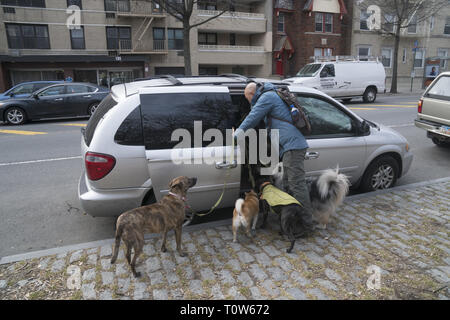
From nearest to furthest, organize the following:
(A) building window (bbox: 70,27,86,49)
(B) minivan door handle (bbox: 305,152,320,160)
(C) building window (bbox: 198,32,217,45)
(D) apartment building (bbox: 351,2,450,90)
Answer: (B) minivan door handle (bbox: 305,152,320,160) < (A) building window (bbox: 70,27,86,49) < (C) building window (bbox: 198,32,217,45) < (D) apartment building (bbox: 351,2,450,90)

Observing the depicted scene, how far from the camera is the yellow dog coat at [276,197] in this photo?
3.84m

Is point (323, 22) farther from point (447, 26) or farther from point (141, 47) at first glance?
point (141, 47)

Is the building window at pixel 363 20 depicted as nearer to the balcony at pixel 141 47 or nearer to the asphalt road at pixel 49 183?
the balcony at pixel 141 47

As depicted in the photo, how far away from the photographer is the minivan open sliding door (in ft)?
13.0

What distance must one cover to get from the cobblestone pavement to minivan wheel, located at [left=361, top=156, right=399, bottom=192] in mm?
1095

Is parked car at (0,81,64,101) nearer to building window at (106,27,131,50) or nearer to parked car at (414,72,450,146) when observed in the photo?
building window at (106,27,131,50)

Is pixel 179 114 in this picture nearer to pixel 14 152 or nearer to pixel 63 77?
pixel 14 152

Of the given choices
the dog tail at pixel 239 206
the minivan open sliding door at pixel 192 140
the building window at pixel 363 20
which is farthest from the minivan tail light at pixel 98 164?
the building window at pixel 363 20

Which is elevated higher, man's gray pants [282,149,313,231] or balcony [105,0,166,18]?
balcony [105,0,166,18]

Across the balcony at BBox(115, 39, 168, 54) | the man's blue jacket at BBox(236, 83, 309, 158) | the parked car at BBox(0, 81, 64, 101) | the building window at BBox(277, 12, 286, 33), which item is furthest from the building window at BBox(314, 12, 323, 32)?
the man's blue jacket at BBox(236, 83, 309, 158)

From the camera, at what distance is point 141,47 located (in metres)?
27.5

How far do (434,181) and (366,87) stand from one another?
14.6m

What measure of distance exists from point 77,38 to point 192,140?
2650cm
